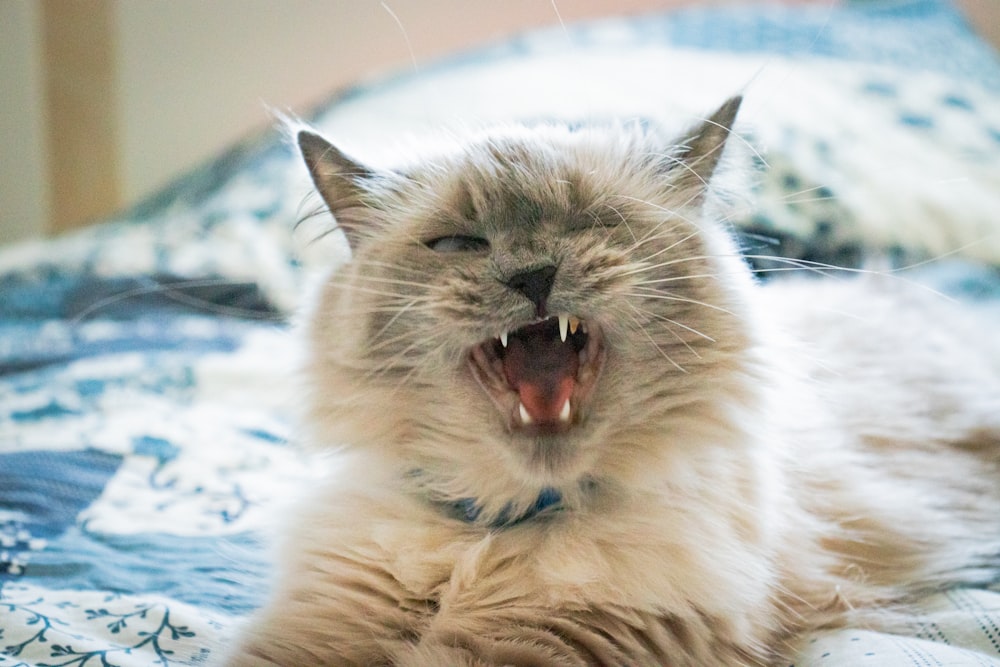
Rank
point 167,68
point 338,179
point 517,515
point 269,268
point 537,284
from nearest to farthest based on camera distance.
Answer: point 537,284 < point 517,515 < point 338,179 < point 269,268 < point 167,68

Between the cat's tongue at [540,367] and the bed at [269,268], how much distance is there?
0.37 metres

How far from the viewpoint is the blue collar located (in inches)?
43.8

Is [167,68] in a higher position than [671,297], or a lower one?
higher

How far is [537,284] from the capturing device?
1.01 metres

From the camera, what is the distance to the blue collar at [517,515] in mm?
1113

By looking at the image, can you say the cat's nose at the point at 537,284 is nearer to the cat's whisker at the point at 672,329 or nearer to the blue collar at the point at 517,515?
the cat's whisker at the point at 672,329

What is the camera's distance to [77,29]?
359 centimetres

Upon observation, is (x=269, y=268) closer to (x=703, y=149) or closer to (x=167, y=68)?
(x=703, y=149)

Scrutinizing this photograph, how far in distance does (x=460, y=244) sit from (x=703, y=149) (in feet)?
1.24

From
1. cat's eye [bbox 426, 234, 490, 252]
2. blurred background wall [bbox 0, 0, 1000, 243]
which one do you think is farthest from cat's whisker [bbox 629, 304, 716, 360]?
blurred background wall [bbox 0, 0, 1000, 243]

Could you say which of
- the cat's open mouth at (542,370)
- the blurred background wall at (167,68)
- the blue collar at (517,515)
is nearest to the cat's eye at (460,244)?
the cat's open mouth at (542,370)

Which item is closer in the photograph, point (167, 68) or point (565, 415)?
point (565, 415)

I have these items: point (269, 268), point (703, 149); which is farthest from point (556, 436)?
point (269, 268)

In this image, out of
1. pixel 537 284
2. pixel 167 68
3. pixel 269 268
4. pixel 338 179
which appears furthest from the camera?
pixel 167 68
